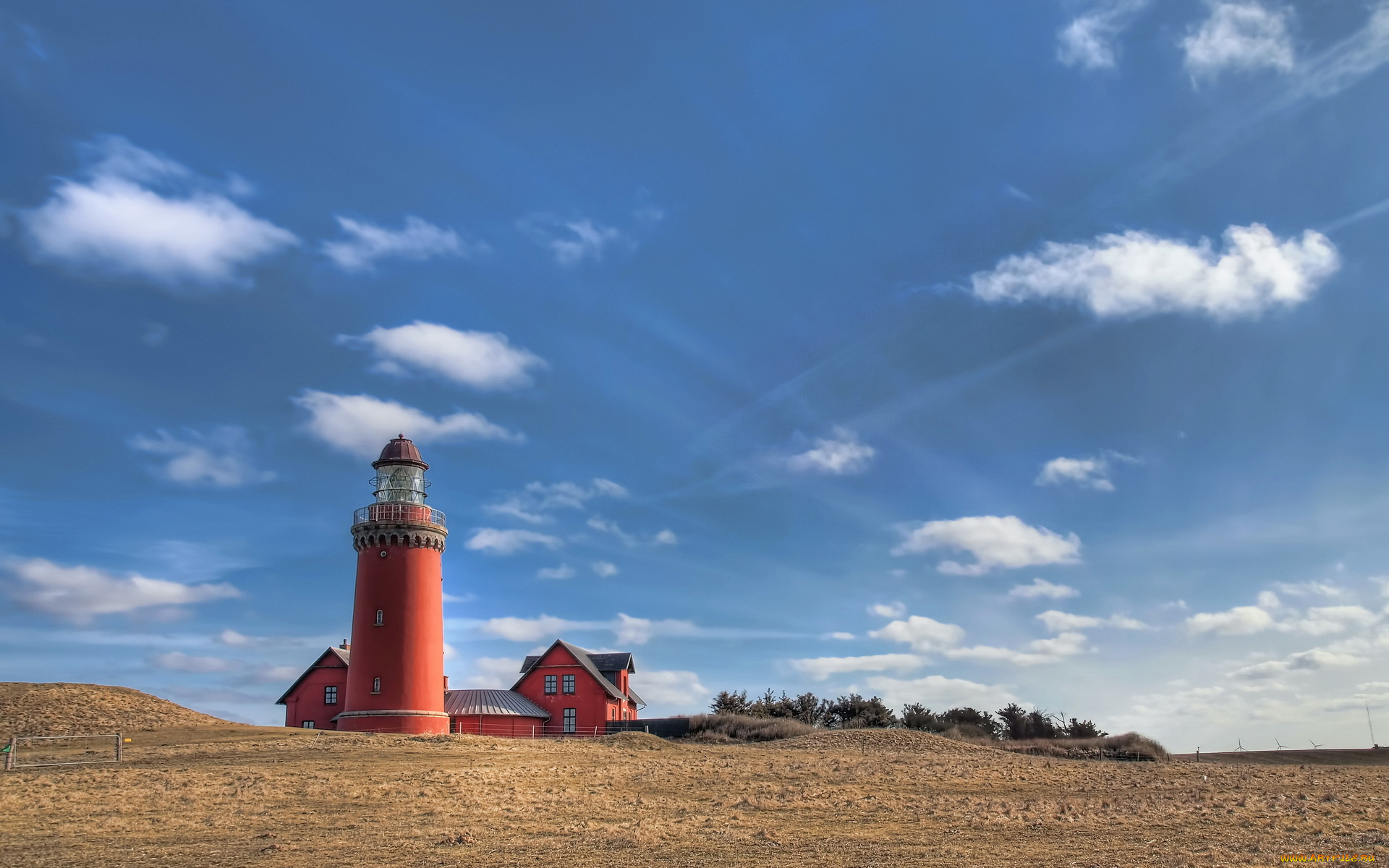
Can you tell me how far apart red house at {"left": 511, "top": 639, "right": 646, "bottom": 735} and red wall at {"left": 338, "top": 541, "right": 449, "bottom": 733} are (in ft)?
43.9

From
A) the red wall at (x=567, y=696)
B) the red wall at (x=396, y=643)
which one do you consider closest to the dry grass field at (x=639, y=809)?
the red wall at (x=396, y=643)

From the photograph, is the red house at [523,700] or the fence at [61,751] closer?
the fence at [61,751]

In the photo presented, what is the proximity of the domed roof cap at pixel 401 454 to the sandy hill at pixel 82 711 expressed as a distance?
1440cm

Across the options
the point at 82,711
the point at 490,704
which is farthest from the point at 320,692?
the point at 82,711

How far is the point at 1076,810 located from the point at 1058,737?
38041mm

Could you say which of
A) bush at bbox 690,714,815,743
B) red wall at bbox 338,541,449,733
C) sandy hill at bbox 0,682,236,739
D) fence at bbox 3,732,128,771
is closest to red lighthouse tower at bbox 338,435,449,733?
red wall at bbox 338,541,449,733

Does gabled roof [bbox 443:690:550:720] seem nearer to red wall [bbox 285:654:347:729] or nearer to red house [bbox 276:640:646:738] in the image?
red house [bbox 276:640:646:738]

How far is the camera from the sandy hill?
130 ft

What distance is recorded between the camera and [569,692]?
61.8 metres

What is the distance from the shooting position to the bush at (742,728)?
58.2m

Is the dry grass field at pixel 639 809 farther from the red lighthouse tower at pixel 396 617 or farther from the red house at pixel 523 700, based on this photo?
the red house at pixel 523 700

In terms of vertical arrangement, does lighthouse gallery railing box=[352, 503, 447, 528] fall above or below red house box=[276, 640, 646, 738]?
above

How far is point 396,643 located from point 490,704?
14.0m

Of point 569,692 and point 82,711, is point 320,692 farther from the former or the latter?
point 82,711
